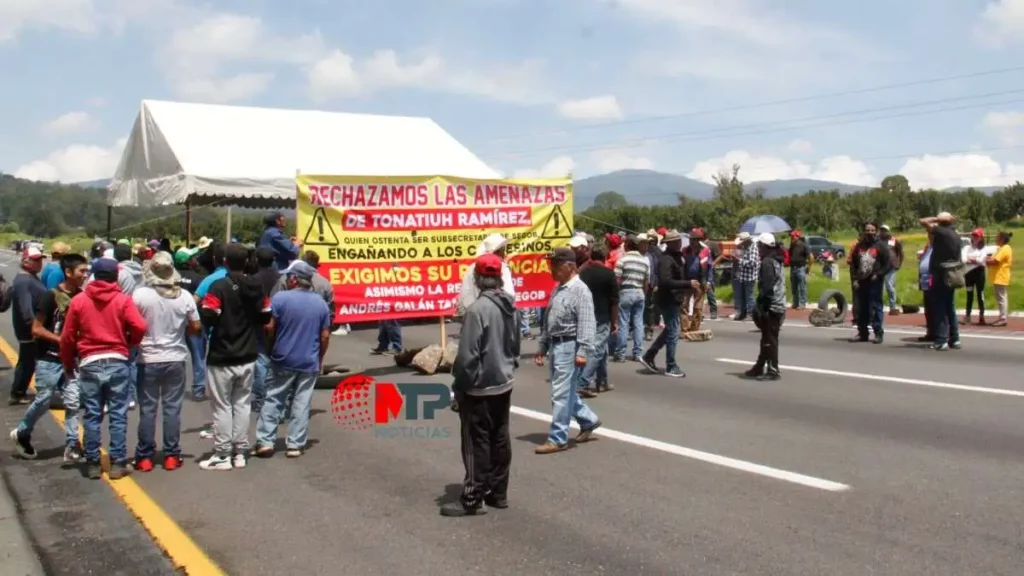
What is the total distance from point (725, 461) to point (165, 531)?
4190 millimetres

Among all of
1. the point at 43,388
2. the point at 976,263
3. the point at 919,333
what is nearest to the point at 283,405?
the point at 43,388

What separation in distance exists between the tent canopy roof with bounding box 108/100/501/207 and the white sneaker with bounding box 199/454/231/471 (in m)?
10.9

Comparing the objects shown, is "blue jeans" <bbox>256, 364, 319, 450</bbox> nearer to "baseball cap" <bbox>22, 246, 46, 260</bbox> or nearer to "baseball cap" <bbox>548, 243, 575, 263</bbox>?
"baseball cap" <bbox>548, 243, 575, 263</bbox>

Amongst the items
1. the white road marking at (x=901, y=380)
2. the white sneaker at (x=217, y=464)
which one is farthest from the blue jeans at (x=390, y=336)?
the white sneaker at (x=217, y=464)

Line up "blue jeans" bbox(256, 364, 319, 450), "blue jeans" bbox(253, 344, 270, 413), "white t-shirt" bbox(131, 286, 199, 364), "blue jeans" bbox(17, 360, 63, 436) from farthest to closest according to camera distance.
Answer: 1. "blue jeans" bbox(253, 344, 270, 413)
2. "blue jeans" bbox(17, 360, 63, 436)
3. "blue jeans" bbox(256, 364, 319, 450)
4. "white t-shirt" bbox(131, 286, 199, 364)

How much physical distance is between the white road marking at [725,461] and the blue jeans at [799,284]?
1295cm

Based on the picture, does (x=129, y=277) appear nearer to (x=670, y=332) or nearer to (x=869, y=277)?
(x=670, y=332)

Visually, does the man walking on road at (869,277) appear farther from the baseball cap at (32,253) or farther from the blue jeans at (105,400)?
the baseball cap at (32,253)

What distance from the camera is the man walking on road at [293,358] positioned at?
7824 millimetres

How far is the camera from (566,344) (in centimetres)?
798

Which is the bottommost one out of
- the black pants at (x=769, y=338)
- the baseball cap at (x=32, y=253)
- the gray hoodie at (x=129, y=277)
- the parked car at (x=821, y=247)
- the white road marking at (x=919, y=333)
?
the white road marking at (x=919, y=333)

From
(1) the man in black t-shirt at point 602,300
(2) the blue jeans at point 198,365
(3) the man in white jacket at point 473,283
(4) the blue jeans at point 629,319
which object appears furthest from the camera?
(4) the blue jeans at point 629,319

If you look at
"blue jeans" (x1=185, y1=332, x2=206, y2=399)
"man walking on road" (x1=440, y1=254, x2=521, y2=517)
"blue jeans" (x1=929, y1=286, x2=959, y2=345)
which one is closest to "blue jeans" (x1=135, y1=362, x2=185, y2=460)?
"man walking on road" (x1=440, y1=254, x2=521, y2=517)

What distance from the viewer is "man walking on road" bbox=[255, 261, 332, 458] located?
7.82 m
